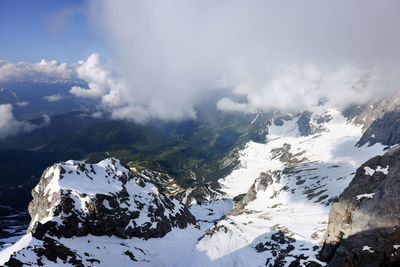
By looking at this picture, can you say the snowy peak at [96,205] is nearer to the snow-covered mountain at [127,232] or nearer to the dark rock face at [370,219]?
the snow-covered mountain at [127,232]

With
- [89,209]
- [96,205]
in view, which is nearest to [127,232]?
[96,205]

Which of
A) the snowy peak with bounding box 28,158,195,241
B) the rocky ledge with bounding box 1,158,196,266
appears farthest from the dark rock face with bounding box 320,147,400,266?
the snowy peak with bounding box 28,158,195,241

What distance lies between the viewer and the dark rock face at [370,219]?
3847cm

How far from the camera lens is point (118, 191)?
128750 millimetres

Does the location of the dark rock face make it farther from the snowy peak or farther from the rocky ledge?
the snowy peak

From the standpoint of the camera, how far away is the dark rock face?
1515 inches

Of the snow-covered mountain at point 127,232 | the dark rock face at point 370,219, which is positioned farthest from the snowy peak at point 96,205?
the dark rock face at point 370,219

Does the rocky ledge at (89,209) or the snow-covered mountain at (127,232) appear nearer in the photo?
the snow-covered mountain at (127,232)

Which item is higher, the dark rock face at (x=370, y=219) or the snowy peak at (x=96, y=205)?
the snowy peak at (x=96, y=205)

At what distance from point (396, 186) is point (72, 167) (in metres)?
139

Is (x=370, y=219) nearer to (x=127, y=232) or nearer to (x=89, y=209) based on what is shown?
(x=127, y=232)

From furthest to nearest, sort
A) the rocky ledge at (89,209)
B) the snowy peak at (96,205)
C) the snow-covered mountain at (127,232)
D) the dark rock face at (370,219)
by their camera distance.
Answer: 1. the snowy peak at (96,205)
2. the rocky ledge at (89,209)
3. the snow-covered mountain at (127,232)
4. the dark rock face at (370,219)

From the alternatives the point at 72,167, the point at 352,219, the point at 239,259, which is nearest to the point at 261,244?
the point at 239,259

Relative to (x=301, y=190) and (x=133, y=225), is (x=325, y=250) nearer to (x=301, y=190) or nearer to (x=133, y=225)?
(x=133, y=225)
